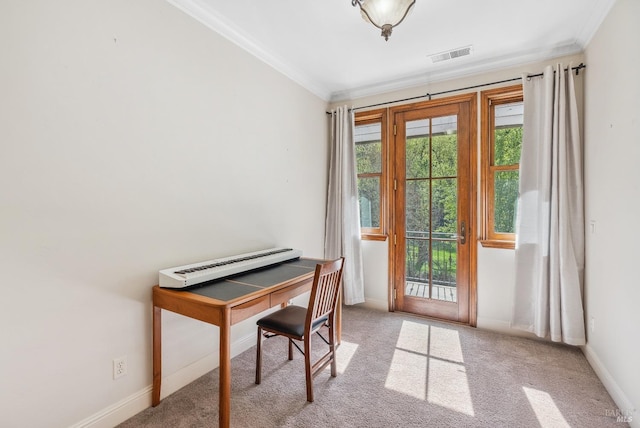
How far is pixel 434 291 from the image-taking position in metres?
3.17

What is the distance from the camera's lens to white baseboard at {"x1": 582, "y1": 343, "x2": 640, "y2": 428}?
158 centimetres

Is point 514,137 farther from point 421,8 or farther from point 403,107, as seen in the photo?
point 421,8

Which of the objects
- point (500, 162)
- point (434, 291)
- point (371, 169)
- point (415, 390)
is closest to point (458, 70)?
point (500, 162)

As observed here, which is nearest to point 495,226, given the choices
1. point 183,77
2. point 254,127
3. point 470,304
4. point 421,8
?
point 470,304

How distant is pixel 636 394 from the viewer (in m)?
1.57

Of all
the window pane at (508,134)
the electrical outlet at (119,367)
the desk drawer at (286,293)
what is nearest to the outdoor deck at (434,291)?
the window pane at (508,134)

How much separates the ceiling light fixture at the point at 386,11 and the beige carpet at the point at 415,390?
2.26 meters

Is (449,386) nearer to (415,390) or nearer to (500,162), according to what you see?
(415,390)

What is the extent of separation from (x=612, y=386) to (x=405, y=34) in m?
2.90

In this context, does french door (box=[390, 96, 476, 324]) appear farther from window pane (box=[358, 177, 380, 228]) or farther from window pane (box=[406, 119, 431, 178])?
window pane (box=[358, 177, 380, 228])

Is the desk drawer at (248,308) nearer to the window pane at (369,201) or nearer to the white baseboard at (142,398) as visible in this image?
the white baseboard at (142,398)

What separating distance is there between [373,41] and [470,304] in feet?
8.91

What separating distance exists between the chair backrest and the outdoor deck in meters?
1.48

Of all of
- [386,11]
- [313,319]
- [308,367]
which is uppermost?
[386,11]
